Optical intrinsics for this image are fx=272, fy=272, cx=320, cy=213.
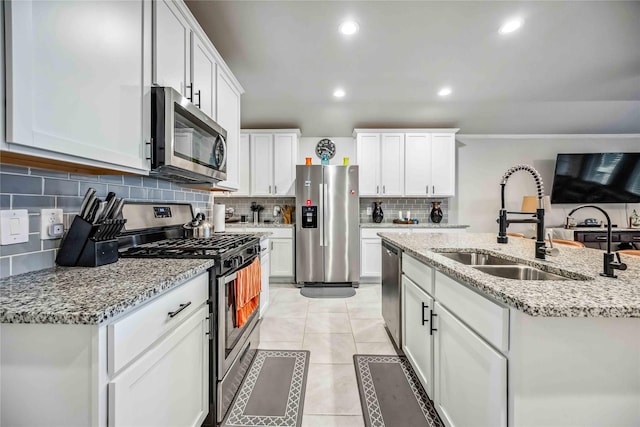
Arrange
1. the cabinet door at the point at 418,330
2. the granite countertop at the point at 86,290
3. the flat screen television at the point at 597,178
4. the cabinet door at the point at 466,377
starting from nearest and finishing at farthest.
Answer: the granite countertop at the point at 86,290 < the cabinet door at the point at 466,377 < the cabinet door at the point at 418,330 < the flat screen television at the point at 597,178

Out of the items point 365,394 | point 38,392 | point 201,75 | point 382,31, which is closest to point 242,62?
point 201,75

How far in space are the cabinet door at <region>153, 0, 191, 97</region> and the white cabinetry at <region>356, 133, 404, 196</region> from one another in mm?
2894

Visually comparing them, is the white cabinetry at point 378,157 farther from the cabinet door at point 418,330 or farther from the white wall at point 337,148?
the cabinet door at point 418,330

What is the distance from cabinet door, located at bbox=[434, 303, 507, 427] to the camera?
897 millimetres

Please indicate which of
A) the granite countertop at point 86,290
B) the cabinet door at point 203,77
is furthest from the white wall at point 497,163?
the granite countertop at point 86,290

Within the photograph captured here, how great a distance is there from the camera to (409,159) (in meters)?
4.18

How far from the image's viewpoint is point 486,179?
464 centimetres

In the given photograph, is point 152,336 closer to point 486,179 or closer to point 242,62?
point 242,62

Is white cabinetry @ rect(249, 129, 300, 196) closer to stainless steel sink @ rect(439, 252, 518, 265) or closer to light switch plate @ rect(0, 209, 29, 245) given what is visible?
stainless steel sink @ rect(439, 252, 518, 265)

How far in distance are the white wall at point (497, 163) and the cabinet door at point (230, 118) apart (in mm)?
3675

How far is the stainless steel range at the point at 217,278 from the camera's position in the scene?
4.45ft

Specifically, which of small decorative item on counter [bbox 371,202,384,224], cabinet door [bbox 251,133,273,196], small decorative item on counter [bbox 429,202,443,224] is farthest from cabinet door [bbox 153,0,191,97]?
small decorative item on counter [bbox 429,202,443,224]

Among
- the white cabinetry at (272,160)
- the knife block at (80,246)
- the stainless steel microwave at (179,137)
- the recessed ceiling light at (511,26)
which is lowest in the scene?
the knife block at (80,246)

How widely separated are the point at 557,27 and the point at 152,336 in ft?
11.1
